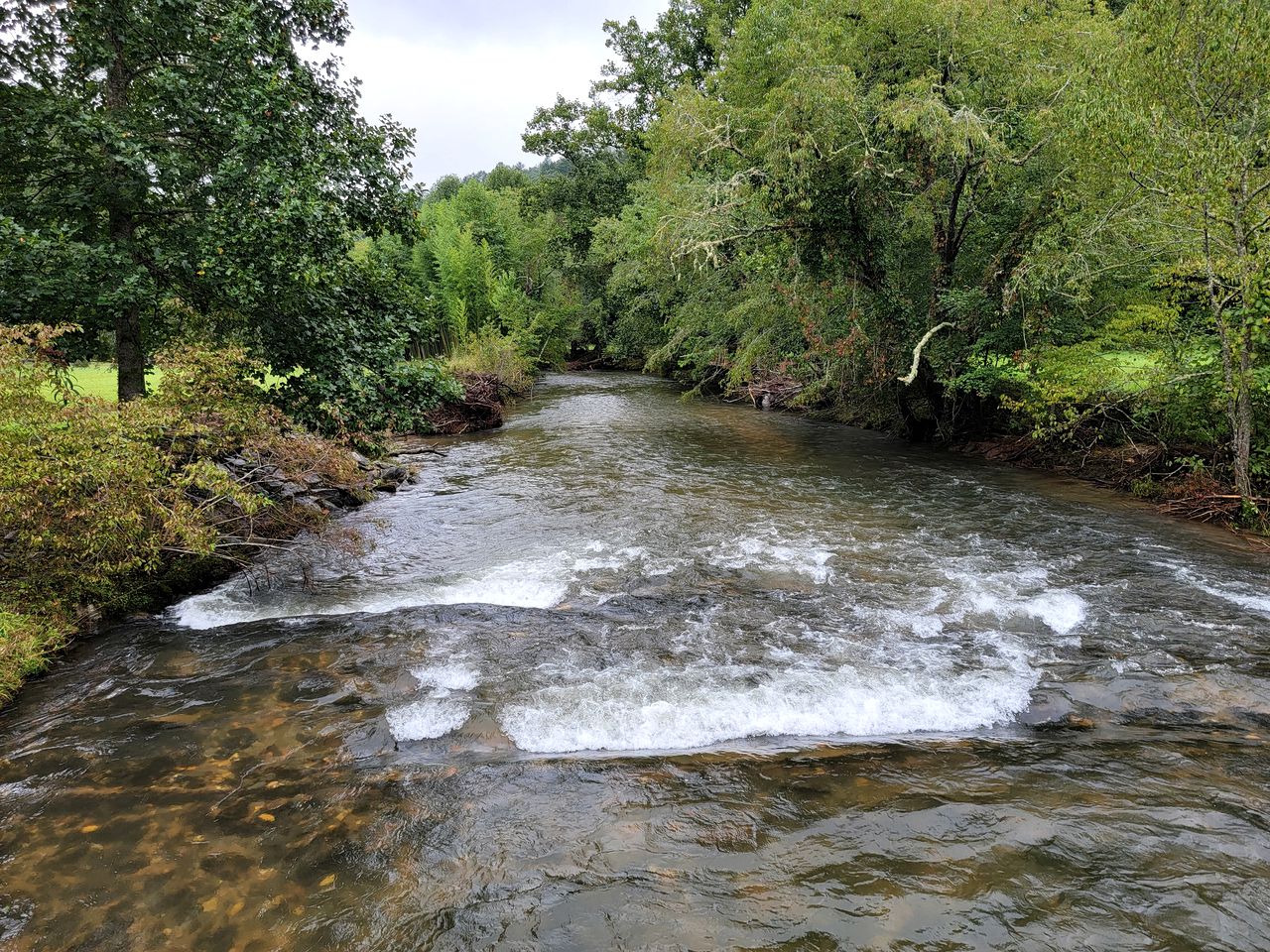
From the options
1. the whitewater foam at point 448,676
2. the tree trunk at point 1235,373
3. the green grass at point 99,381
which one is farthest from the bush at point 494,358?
the tree trunk at point 1235,373

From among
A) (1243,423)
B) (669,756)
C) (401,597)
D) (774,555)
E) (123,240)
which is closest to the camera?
(669,756)

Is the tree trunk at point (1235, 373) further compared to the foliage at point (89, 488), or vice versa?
the tree trunk at point (1235, 373)

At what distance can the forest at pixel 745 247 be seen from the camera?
20.9 ft

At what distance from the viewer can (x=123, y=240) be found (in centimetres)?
763

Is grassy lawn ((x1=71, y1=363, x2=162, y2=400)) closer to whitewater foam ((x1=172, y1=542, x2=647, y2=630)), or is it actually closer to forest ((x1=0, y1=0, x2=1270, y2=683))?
forest ((x1=0, y1=0, x2=1270, y2=683))

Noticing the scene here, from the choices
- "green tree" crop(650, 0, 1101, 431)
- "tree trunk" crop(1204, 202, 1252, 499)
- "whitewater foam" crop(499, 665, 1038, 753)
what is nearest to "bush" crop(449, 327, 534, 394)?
"green tree" crop(650, 0, 1101, 431)

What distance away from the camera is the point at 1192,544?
26.2ft

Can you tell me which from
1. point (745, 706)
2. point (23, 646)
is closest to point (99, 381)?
point (23, 646)

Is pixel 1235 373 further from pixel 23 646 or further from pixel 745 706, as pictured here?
pixel 23 646

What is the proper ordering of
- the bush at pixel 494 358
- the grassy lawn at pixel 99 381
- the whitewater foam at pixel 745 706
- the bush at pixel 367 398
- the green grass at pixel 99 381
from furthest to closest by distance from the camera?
the bush at pixel 494 358 → the grassy lawn at pixel 99 381 → the green grass at pixel 99 381 → the bush at pixel 367 398 → the whitewater foam at pixel 745 706

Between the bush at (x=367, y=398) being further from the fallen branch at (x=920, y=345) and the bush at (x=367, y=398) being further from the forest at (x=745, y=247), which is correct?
the fallen branch at (x=920, y=345)

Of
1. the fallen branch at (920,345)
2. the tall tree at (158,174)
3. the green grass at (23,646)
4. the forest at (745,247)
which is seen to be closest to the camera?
the green grass at (23,646)

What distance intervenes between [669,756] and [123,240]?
8.55 metres

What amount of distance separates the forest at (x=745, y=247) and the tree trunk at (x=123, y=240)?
0.12ft
